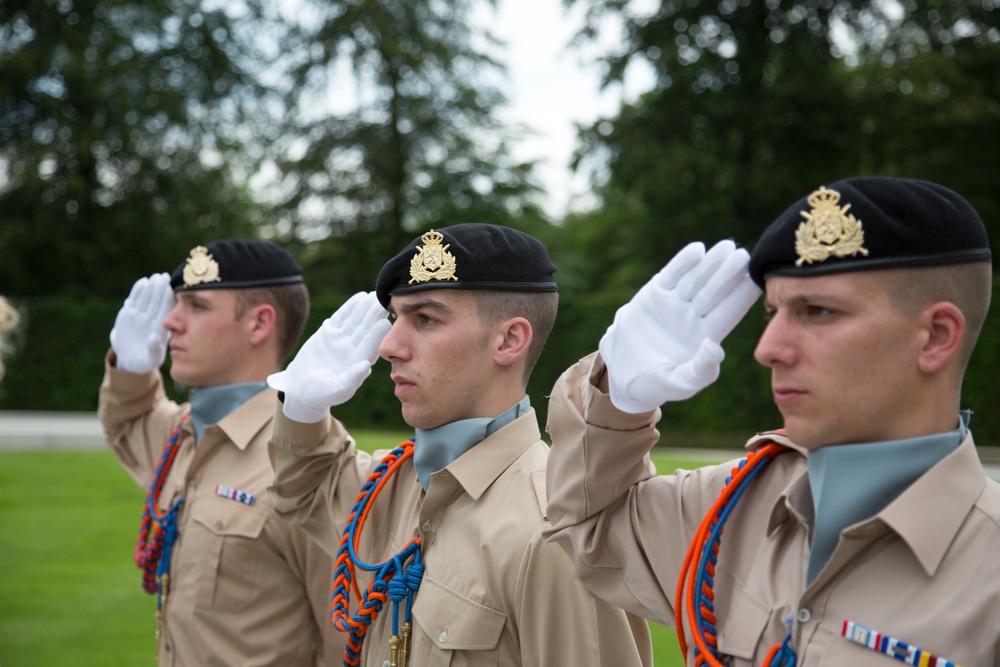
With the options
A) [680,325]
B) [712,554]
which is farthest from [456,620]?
[680,325]

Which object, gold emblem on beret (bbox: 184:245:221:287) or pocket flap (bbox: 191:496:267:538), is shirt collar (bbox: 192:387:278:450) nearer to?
pocket flap (bbox: 191:496:267:538)

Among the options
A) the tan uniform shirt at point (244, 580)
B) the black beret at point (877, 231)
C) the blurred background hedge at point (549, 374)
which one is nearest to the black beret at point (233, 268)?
the tan uniform shirt at point (244, 580)

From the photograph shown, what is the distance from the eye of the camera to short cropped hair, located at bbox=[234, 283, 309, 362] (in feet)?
14.0

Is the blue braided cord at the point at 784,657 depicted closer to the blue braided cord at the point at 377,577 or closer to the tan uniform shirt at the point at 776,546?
the tan uniform shirt at the point at 776,546

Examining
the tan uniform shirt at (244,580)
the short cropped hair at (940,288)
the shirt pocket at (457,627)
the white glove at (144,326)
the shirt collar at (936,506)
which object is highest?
the short cropped hair at (940,288)

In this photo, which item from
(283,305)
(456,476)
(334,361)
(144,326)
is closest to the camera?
(456,476)

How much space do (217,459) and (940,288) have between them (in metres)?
2.98

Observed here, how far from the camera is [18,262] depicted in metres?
25.6

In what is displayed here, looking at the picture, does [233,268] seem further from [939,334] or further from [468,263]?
[939,334]

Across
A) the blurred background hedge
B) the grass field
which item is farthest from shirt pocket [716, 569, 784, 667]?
the blurred background hedge

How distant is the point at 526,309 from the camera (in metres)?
3.01

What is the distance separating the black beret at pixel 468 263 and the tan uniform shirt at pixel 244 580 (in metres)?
1.18

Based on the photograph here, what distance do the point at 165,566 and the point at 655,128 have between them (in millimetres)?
19432

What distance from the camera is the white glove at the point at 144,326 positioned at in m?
4.45
